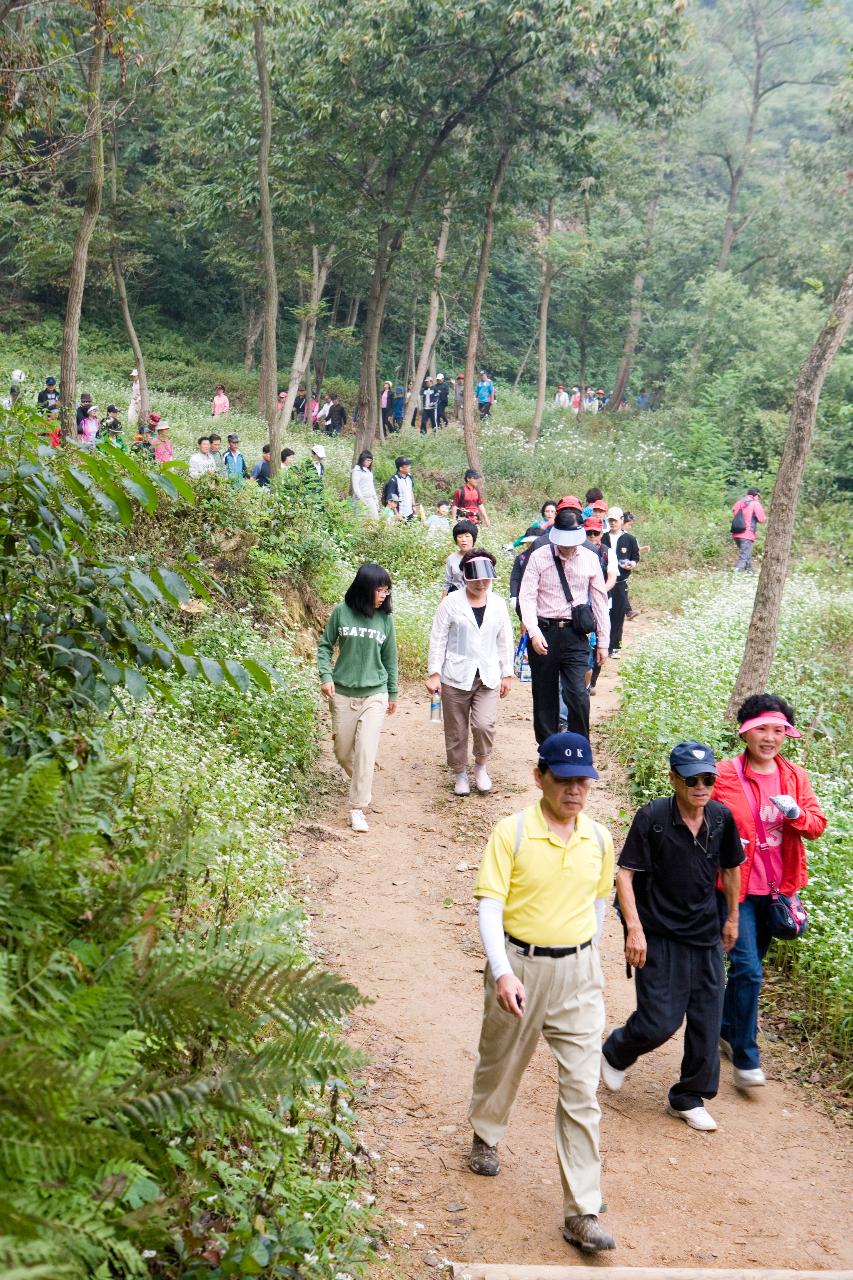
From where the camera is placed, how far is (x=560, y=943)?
14.6 feet

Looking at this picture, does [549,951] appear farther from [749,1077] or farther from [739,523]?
[739,523]

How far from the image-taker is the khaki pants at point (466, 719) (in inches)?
373

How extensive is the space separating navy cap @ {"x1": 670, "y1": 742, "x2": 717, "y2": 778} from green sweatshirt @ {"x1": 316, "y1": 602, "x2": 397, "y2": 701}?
3798mm

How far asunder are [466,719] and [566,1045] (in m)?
5.23

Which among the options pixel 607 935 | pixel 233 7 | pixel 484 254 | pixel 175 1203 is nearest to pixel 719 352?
pixel 484 254

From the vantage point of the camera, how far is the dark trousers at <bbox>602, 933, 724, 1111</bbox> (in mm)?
5242

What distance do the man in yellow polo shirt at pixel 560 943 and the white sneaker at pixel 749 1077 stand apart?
1.64 metres

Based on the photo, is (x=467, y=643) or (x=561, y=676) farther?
(x=561, y=676)

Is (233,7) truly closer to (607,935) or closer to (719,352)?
(607,935)

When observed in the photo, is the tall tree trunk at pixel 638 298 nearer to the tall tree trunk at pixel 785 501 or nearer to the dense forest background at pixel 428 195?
the dense forest background at pixel 428 195

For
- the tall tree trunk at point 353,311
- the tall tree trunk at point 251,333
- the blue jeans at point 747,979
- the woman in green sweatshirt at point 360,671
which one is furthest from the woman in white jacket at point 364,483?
the tall tree trunk at point 251,333

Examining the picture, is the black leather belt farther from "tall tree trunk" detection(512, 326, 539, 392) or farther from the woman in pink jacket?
"tall tree trunk" detection(512, 326, 539, 392)

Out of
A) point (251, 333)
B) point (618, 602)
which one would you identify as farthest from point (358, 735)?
point (251, 333)

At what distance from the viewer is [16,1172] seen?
2.71m
